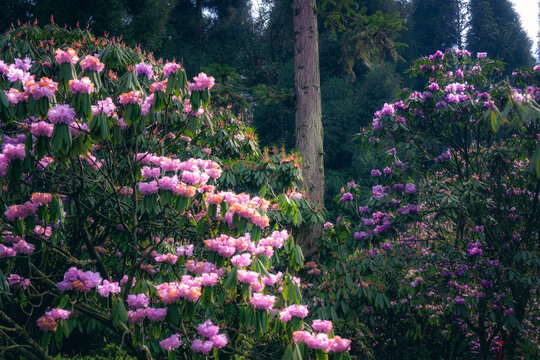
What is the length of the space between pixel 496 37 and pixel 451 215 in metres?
19.5

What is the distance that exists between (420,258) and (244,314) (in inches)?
108

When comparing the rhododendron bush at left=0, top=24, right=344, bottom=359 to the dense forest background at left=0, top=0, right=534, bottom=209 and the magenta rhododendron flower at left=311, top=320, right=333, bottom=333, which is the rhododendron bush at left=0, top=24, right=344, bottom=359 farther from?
the dense forest background at left=0, top=0, right=534, bottom=209

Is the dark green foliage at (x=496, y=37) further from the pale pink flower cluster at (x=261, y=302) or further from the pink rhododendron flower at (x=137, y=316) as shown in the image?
the pink rhododendron flower at (x=137, y=316)

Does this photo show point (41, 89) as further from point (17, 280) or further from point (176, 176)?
point (17, 280)

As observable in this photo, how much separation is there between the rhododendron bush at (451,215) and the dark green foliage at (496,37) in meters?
18.3

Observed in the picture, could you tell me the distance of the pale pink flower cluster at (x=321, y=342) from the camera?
198 cm

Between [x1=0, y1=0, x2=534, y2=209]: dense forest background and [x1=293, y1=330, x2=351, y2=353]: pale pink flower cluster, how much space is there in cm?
747

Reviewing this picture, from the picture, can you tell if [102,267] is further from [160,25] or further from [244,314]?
[160,25]

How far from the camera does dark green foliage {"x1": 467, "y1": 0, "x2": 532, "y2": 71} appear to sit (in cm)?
1989

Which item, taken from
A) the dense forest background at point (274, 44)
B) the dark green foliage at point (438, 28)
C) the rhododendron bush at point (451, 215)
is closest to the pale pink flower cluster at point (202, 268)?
the rhododendron bush at point (451, 215)

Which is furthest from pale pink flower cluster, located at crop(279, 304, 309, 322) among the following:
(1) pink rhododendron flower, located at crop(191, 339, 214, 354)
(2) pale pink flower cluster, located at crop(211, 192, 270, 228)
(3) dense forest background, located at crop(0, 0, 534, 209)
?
(3) dense forest background, located at crop(0, 0, 534, 209)

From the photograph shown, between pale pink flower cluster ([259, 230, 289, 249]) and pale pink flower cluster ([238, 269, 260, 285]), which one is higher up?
pale pink flower cluster ([259, 230, 289, 249])

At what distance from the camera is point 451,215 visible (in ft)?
14.0

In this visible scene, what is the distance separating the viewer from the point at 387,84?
518 inches
